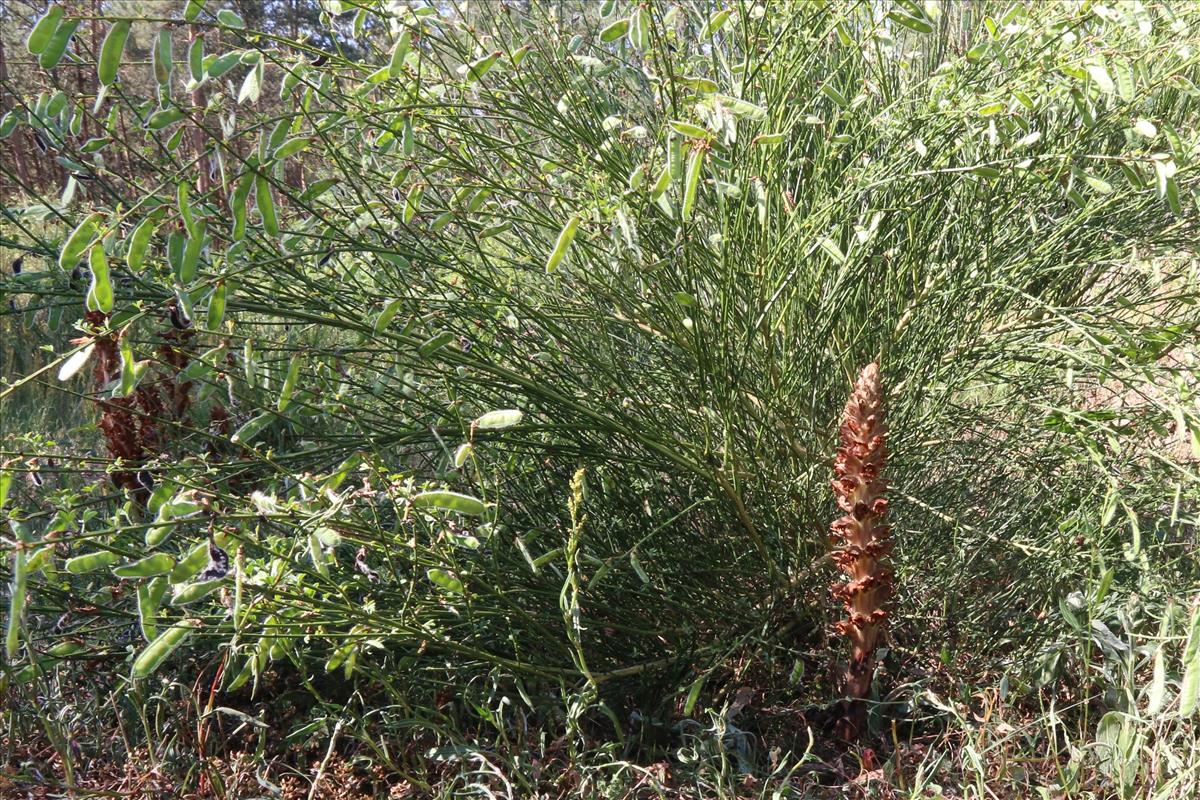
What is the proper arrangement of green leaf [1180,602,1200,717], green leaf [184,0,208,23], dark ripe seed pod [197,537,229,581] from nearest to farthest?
1. green leaf [1180,602,1200,717]
2. green leaf [184,0,208,23]
3. dark ripe seed pod [197,537,229,581]

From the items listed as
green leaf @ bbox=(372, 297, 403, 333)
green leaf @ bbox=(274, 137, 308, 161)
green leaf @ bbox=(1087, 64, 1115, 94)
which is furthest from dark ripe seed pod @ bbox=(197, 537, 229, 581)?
green leaf @ bbox=(1087, 64, 1115, 94)

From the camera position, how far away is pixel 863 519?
1.71 meters

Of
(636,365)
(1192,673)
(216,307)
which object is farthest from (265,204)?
(1192,673)

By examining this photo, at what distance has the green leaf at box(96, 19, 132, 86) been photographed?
4.17 ft

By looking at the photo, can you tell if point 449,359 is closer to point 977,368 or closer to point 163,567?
point 163,567

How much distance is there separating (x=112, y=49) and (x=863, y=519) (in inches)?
52.5

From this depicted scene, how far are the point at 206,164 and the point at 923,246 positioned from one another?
9.68ft

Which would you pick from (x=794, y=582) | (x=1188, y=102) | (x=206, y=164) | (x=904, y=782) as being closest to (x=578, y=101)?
(x=794, y=582)

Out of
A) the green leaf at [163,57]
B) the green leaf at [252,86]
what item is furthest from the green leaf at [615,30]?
the green leaf at [163,57]

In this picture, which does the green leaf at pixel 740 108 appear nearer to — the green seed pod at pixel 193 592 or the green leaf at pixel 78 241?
the green leaf at pixel 78 241

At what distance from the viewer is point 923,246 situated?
224 centimetres

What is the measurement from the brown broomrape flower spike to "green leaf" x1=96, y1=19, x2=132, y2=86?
3.93 feet

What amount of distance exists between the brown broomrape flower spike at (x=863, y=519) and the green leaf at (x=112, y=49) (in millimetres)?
1198

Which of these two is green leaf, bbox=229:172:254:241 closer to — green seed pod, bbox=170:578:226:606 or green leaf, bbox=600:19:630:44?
green seed pod, bbox=170:578:226:606
